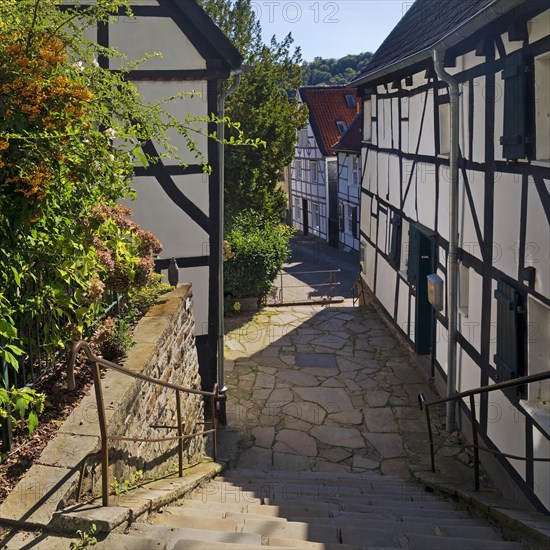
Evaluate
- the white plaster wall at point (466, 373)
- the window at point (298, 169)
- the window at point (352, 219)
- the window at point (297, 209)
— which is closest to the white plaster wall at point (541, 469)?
the white plaster wall at point (466, 373)

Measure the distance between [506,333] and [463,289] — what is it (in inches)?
78.9

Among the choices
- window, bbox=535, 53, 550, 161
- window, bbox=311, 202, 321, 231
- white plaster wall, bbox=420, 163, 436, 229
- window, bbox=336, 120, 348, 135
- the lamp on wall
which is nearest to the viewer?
window, bbox=535, 53, 550, 161

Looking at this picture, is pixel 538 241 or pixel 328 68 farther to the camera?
pixel 328 68

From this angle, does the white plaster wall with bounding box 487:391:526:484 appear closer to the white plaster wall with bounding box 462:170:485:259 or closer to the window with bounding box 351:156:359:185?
the white plaster wall with bounding box 462:170:485:259

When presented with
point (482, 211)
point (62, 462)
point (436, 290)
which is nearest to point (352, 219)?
point (436, 290)

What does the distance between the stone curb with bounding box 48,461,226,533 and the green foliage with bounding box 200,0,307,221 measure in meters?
14.2

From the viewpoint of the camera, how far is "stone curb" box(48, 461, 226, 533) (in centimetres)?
330

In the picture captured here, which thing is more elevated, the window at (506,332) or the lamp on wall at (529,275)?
the lamp on wall at (529,275)

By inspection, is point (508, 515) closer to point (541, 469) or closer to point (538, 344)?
point (541, 469)

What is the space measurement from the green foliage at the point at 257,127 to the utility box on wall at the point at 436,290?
10140 mm

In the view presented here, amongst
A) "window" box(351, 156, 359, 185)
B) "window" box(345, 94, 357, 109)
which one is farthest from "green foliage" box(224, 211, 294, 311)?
"window" box(345, 94, 357, 109)

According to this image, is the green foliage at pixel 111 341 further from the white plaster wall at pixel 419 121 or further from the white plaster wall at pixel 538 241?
the white plaster wall at pixel 419 121

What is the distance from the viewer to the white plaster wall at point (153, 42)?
7992 mm

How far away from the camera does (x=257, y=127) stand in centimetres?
1941
